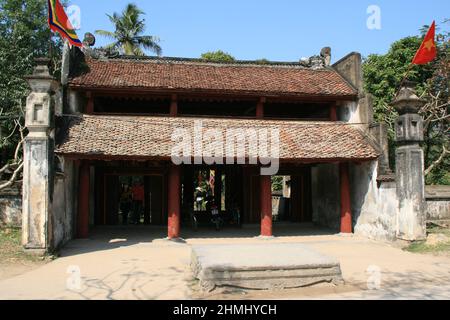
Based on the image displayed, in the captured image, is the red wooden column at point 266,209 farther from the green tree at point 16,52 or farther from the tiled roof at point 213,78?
the green tree at point 16,52

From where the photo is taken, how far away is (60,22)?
1184 cm

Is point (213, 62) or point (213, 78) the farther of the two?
point (213, 62)

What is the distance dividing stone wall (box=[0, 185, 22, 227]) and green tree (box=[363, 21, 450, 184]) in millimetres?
14769

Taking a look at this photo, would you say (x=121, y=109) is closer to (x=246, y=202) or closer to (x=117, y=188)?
(x=117, y=188)

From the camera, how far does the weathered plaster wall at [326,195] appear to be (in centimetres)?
1494

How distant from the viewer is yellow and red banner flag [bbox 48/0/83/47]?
11375mm

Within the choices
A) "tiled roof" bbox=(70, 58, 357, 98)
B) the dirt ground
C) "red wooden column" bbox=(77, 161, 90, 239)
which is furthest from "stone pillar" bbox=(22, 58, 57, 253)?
"tiled roof" bbox=(70, 58, 357, 98)

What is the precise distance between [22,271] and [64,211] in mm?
3150

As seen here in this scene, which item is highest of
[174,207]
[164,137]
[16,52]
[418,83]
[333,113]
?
[16,52]

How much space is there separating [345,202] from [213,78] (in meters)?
6.05

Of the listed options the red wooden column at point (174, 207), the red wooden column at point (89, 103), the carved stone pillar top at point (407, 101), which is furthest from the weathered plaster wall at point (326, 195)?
the red wooden column at point (89, 103)

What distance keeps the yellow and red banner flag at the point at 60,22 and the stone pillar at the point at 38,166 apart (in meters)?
1.69

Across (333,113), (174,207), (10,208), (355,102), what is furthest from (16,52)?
(355,102)

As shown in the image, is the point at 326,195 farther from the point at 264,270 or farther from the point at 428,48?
the point at 264,270
